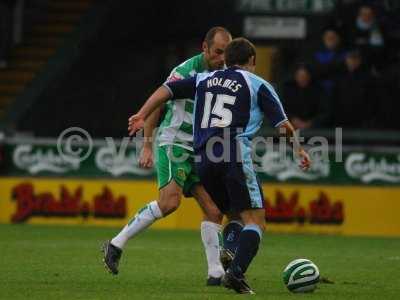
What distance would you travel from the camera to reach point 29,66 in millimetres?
23141

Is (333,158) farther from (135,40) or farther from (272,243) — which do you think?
(135,40)

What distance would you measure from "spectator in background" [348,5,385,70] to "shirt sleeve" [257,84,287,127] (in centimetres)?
999

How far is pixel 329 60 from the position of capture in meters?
19.4

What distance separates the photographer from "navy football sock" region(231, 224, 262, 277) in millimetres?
9641

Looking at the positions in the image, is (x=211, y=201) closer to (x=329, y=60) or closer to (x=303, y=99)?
(x=303, y=99)

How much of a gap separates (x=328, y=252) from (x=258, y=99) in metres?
5.03

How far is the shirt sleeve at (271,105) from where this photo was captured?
9.85 m

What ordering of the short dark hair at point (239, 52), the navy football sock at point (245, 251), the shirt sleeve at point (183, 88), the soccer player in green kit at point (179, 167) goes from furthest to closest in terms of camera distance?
the soccer player in green kit at point (179, 167) → the shirt sleeve at point (183, 88) → the short dark hair at point (239, 52) → the navy football sock at point (245, 251)

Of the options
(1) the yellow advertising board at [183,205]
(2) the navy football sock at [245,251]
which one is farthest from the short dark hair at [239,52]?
(1) the yellow advertising board at [183,205]

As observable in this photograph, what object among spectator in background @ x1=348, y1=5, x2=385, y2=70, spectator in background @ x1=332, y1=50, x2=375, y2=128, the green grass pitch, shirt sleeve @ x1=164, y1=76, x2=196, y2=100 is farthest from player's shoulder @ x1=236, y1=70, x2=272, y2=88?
spectator in background @ x1=348, y1=5, x2=385, y2=70

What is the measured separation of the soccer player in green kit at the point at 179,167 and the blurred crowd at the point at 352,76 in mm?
7720

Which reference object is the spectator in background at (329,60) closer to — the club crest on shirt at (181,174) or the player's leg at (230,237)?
the club crest on shirt at (181,174)

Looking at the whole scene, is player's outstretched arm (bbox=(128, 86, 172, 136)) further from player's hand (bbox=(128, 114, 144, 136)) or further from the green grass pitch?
the green grass pitch

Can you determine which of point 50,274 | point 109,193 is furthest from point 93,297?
point 109,193
